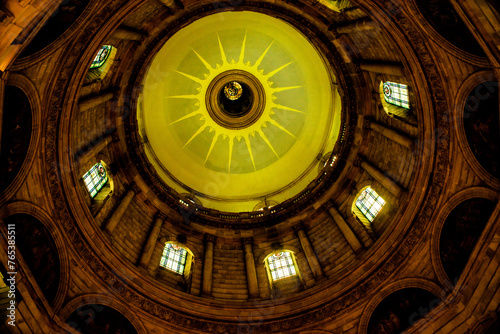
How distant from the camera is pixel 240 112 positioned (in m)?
34.5

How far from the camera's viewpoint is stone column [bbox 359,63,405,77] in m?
18.2

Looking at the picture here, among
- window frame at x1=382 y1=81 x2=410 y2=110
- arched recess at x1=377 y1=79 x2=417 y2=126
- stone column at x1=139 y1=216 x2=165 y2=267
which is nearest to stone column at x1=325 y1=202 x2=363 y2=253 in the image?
arched recess at x1=377 y1=79 x2=417 y2=126

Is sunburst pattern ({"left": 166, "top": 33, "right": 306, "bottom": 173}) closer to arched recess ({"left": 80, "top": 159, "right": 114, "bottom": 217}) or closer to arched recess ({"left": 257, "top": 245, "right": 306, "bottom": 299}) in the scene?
arched recess ({"left": 80, "top": 159, "right": 114, "bottom": 217})

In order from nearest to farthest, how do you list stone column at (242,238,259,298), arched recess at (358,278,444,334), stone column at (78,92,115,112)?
arched recess at (358,278,444,334) → stone column at (78,92,115,112) → stone column at (242,238,259,298)

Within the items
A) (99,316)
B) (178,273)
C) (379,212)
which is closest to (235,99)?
(178,273)

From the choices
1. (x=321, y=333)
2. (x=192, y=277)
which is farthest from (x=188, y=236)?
(x=321, y=333)

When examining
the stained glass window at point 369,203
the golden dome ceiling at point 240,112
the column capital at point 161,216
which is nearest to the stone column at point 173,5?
the golden dome ceiling at point 240,112

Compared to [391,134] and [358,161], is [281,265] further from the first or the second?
[391,134]

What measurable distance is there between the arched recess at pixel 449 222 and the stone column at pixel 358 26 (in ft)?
27.9

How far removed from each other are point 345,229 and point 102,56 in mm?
16285

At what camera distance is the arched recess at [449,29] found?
46.0ft

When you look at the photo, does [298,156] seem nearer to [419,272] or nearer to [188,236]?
[188,236]

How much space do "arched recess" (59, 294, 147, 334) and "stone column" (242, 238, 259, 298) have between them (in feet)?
20.2

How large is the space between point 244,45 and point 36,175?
20189mm
